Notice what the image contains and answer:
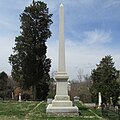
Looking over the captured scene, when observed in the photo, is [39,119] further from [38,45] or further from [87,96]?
Answer: [87,96]

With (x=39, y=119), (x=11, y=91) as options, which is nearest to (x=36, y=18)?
(x=11, y=91)

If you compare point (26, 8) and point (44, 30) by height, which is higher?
point (26, 8)

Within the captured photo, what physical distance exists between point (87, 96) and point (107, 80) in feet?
61.1

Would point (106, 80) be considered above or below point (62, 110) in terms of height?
above

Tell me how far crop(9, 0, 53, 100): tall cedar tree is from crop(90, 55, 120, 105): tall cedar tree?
7273 mm

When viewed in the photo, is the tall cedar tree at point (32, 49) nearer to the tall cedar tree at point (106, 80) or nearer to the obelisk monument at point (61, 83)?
the tall cedar tree at point (106, 80)

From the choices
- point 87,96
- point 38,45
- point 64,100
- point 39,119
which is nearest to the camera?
point 39,119

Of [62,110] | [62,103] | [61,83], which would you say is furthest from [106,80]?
[62,110]

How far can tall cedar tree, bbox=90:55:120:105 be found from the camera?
41.5 m

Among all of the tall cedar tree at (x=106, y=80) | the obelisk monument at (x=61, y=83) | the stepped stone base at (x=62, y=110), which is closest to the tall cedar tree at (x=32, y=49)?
the tall cedar tree at (x=106, y=80)

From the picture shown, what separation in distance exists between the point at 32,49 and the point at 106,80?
35.6 feet

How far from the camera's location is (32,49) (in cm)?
4291

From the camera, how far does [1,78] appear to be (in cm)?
6394

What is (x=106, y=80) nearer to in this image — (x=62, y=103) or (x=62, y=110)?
(x=62, y=103)
